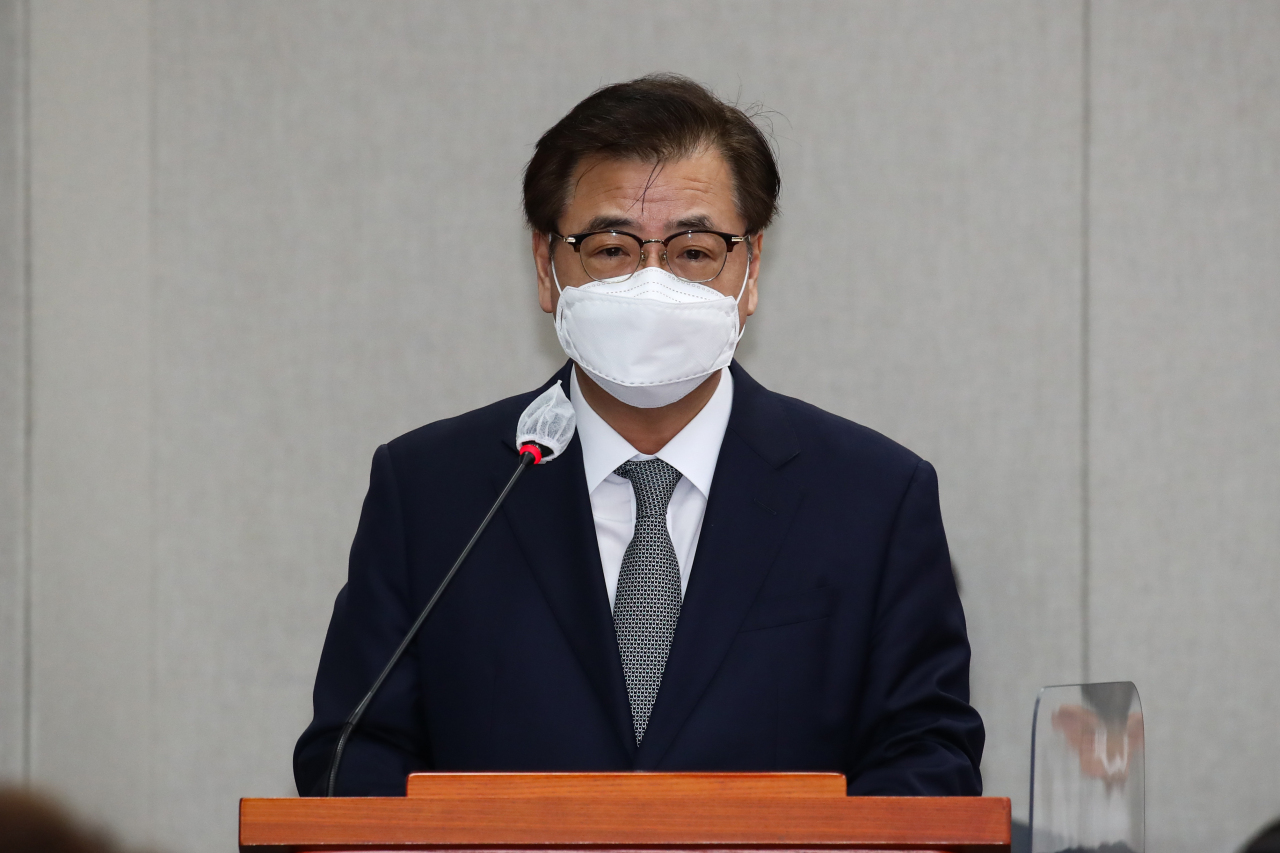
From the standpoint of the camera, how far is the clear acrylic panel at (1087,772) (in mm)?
1104

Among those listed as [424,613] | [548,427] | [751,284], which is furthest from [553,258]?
[424,613]

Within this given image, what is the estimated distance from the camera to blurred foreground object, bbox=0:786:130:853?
0.55 metres

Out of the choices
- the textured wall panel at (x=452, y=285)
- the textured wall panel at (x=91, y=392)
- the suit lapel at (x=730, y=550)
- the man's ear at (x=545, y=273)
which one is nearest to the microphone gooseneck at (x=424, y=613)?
→ the suit lapel at (x=730, y=550)

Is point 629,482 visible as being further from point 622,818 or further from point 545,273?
point 622,818

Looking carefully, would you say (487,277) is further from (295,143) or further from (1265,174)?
(1265,174)

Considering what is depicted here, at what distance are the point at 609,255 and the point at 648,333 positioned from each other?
167mm

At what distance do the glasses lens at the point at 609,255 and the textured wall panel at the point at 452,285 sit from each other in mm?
1102

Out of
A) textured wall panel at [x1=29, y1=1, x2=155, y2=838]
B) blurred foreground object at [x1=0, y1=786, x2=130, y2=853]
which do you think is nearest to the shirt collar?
blurred foreground object at [x1=0, y1=786, x2=130, y2=853]

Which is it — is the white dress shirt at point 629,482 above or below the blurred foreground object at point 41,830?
above

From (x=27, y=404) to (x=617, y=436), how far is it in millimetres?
1731

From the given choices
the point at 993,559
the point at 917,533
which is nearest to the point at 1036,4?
the point at 993,559

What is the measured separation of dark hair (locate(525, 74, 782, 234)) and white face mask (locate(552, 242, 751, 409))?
0.65 feet

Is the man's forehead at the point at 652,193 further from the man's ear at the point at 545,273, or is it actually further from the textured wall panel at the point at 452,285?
the textured wall panel at the point at 452,285

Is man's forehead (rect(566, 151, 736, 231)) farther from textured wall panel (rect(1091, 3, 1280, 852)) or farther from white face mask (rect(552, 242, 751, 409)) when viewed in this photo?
textured wall panel (rect(1091, 3, 1280, 852))
